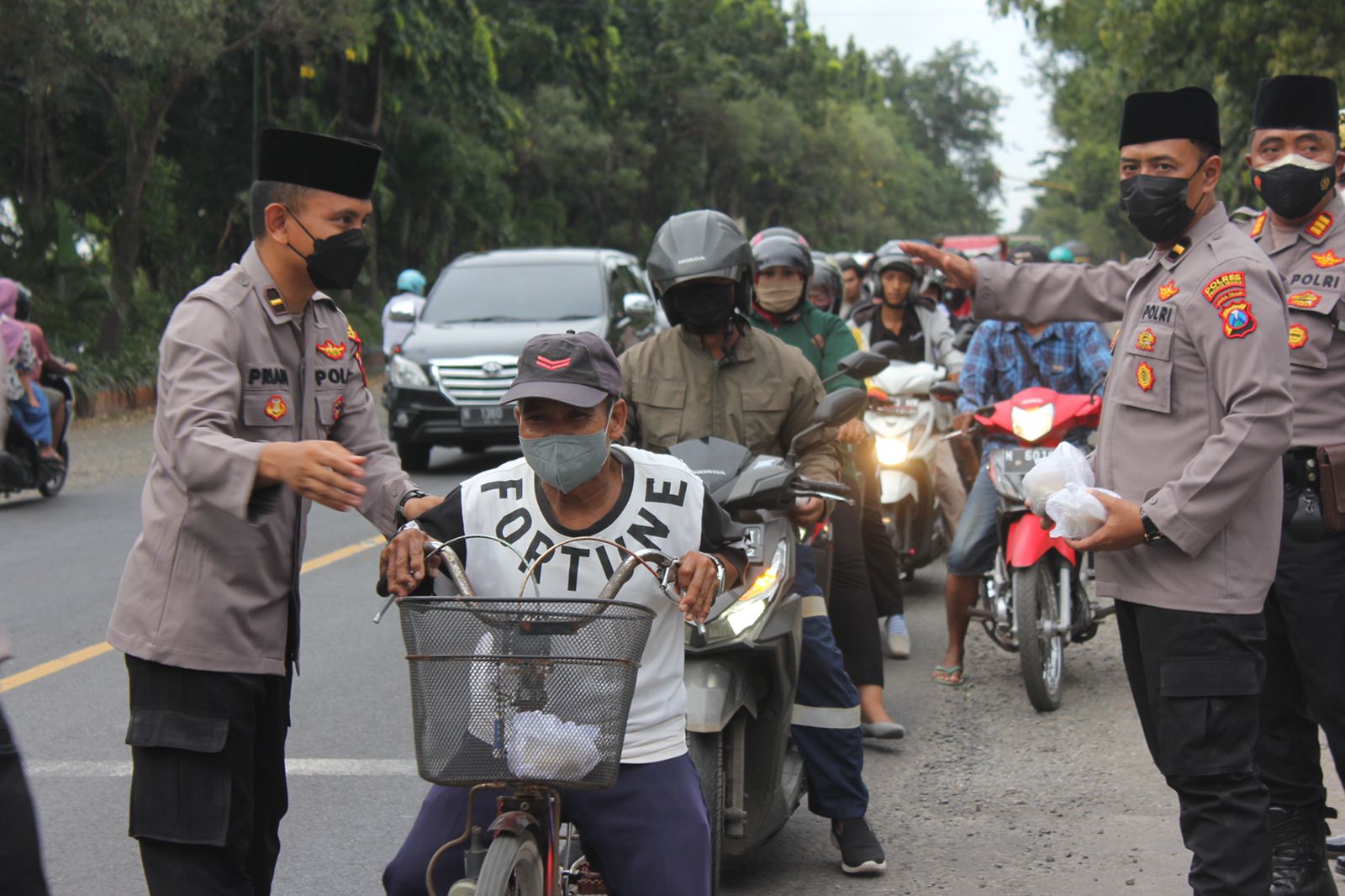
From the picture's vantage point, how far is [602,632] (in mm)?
2957

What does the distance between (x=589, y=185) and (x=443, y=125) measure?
13377 mm

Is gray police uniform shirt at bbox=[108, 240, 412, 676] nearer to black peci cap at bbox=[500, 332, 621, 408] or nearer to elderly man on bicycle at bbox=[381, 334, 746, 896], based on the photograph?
elderly man on bicycle at bbox=[381, 334, 746, 896]

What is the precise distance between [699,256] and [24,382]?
952 centimetres

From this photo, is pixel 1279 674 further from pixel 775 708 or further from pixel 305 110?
pixel 305 110

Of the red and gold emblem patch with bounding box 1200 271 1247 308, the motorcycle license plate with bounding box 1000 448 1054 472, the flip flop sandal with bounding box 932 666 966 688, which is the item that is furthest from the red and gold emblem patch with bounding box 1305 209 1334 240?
the flip flop sandal with bounding box 932 666 966 688

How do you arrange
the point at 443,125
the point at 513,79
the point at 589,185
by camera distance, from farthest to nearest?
1. the point at 589,185
2. the point at 513,79
3. the point at 443,125

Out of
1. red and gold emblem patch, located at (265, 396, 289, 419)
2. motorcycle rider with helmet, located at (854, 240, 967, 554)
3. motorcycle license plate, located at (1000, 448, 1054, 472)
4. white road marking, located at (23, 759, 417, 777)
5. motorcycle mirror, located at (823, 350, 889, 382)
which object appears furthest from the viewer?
motorcycle rider with helmet, located at (854, 240, 967, 554)

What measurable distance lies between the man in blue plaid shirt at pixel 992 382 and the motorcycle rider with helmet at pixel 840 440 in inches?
48.2

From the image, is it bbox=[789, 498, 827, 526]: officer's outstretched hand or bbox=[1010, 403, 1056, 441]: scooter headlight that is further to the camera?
bbox=[1010, 403, 1056, 441]: scooter headlight

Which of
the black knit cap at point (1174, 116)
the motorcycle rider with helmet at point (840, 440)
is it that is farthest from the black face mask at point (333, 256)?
the motorcycle rider with helmet at point (840, 440)

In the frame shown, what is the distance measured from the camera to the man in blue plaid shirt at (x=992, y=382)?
784 centimetres

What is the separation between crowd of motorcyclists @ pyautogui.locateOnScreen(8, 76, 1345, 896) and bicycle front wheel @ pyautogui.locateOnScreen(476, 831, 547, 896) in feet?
0.80

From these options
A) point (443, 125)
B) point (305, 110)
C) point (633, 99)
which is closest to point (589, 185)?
point (633, 99)

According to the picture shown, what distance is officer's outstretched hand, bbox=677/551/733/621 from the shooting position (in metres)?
3.35
